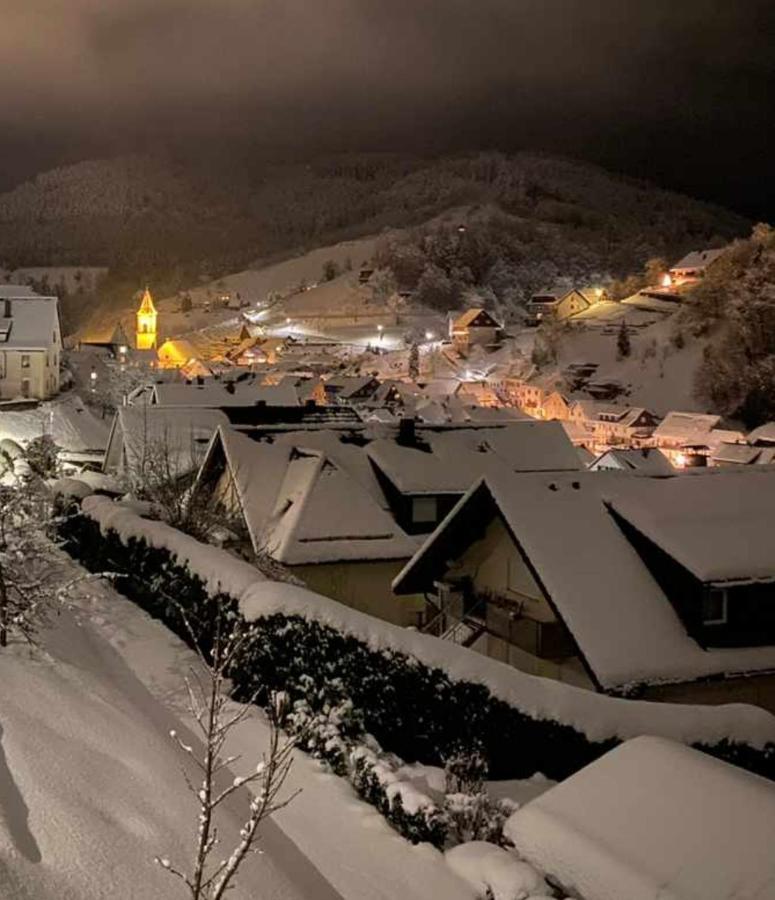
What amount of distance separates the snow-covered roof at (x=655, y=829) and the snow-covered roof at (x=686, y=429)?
6859 cm

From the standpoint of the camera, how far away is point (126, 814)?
346 inches

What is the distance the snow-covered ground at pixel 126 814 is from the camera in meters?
7.61

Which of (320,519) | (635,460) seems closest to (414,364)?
(635,460)

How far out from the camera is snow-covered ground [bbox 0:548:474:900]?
761 centimetres

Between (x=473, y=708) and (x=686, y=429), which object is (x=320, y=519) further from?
(x=686, y=429)

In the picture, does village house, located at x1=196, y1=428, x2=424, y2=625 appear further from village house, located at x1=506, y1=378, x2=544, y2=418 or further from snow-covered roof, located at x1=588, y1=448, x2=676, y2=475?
village house, located at x1=506, y1=378, x2=544, y2=418

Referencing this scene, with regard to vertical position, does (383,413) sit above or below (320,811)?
below

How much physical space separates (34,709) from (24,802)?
2.36 metres

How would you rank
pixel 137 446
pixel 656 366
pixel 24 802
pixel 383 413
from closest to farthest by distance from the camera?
pixel 24 802 → pixel 137 446 → pixel 383 413 → pixel 656 366

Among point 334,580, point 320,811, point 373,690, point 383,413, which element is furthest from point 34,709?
point 383,413

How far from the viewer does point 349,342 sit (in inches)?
6161

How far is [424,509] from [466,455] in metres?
2.79

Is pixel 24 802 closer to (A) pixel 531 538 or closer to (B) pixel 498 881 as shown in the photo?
(B) pixel 498 881

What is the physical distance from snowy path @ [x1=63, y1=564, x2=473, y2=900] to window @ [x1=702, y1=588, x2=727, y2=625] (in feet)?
25.3
